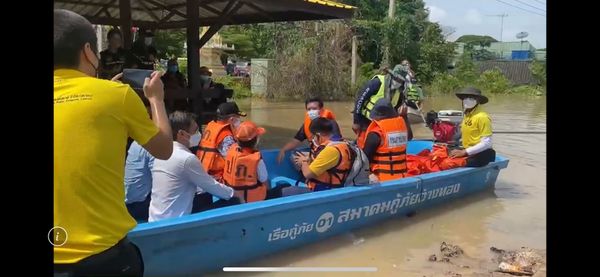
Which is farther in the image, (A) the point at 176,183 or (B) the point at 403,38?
(B) the point at 403,38

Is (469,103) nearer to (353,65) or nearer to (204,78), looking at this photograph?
(204,78)

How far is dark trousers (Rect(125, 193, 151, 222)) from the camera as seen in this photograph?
430 cm

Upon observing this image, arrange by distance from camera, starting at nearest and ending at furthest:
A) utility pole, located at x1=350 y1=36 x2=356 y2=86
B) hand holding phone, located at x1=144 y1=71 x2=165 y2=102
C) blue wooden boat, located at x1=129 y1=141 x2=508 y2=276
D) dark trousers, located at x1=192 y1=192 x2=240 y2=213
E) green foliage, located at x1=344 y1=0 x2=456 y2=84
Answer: hand holding phone, located at x1=144 y1=71 x2=165 y2=102
blue wooden boat, located at x1=129 y1=141 x2=508 y2=276
dark trousers, located at x1=192 y1=192 x2=240 y2=213
utility pole, located at x1=350 y1=36 x2=356 y2=86
green foliage, located at x1=344 y1=0 x2=456 y2=84

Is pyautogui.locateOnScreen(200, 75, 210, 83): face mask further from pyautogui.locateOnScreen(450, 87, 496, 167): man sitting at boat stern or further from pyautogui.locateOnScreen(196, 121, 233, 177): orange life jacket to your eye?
pyautogui.locateOnScreen(450, 87, 496, 167): man sitting at boat stern

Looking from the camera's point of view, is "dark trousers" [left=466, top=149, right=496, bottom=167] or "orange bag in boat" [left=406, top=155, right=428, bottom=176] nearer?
"dark trousers" [left=466, top=149, right=496, bottom=167]

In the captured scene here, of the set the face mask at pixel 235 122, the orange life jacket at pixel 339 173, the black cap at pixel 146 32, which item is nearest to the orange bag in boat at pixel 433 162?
the orange life jacket at pixel 339 173

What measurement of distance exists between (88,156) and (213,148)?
3.23 metres

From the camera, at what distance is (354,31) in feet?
71.9

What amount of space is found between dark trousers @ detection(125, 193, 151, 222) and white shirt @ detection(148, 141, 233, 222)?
20.9 inches

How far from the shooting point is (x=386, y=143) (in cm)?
543

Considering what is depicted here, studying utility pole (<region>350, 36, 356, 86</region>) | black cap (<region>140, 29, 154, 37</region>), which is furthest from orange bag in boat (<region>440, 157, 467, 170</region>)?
utility pole (<region>350, 36, 356, 86</region>)

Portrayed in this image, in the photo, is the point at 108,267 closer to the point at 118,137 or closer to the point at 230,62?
the point at 118,137

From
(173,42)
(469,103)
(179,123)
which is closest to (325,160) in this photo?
(179,123)
